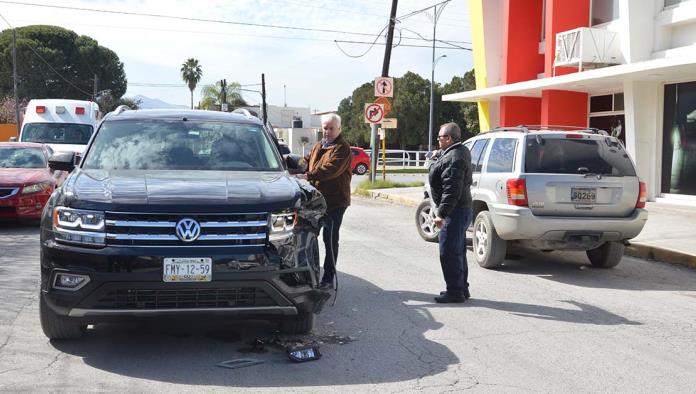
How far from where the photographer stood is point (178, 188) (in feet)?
17.0

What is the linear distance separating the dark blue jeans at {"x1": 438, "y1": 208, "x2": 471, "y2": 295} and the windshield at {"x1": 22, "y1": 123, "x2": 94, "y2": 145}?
14.8 m

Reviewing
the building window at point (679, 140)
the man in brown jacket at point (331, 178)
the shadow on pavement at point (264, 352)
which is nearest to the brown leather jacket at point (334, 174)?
the man in brown jacket at point (331, 178)

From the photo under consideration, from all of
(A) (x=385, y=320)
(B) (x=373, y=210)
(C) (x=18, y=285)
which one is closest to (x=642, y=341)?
(A) (x=385, y=320)

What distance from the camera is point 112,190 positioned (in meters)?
5.07

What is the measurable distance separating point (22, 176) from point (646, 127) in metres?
14.0

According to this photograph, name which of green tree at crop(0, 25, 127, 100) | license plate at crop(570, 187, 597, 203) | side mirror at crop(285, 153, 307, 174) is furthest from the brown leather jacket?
green tree at crop(0, 25, 127, 100)

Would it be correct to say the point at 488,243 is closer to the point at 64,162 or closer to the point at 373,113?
the point at 64,162

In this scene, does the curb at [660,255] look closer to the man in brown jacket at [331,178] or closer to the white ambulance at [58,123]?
the man in brown jacket at [331,178]

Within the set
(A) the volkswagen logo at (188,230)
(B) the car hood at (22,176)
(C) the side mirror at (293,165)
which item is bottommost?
(A) the volkswagen logo at (188,230)

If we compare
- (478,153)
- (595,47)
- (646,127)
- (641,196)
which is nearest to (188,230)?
(478,153)

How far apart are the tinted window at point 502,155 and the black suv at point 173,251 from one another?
4369 millimetres

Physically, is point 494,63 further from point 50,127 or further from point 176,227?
point 176,227

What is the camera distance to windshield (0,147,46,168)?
1358 centimetres

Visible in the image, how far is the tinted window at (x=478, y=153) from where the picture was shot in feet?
32.8
